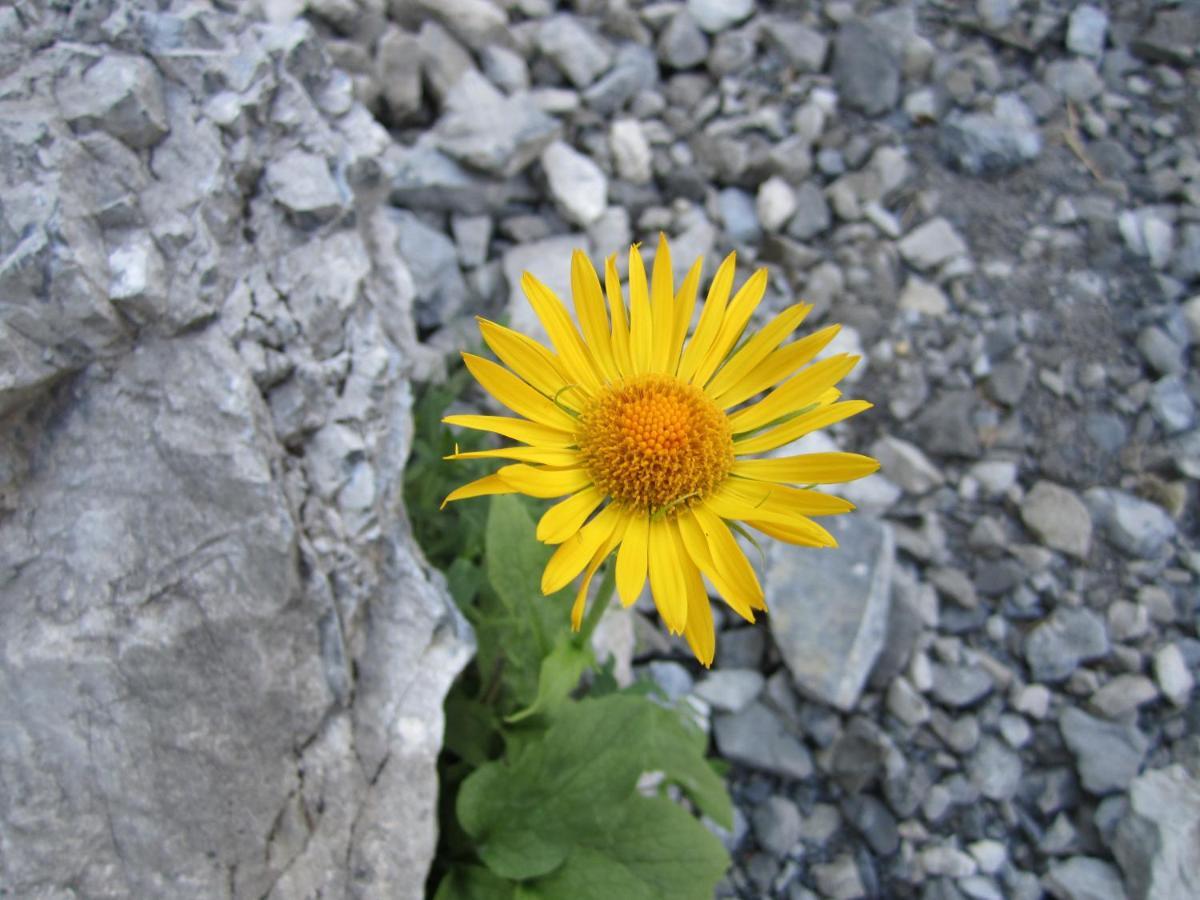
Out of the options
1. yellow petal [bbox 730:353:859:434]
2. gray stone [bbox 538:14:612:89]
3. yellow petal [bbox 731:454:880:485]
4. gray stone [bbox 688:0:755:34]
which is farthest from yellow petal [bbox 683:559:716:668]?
gray stone [bbox 688:0:755:34]

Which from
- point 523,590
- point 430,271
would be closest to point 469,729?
point 523,590

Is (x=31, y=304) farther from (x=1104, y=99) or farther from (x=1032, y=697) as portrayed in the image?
(x=1104, y=99)

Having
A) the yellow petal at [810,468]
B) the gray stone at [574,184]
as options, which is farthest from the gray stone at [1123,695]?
the gray stone at [574,184]

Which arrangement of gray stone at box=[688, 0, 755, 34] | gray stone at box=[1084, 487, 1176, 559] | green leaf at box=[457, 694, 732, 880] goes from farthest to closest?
gray stone at box=[688, 0, 755, 34], gray stone at box=[1084, 487, 1176, 559], green leaf at box=[457, 694, 732, 880]

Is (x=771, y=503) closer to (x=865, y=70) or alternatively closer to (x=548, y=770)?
(x=548, y=770)

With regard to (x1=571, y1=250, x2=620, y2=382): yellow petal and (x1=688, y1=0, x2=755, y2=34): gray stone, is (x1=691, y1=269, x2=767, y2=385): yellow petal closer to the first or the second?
(x1=571, y1=250, x2=620, y2=382): yellow petal
